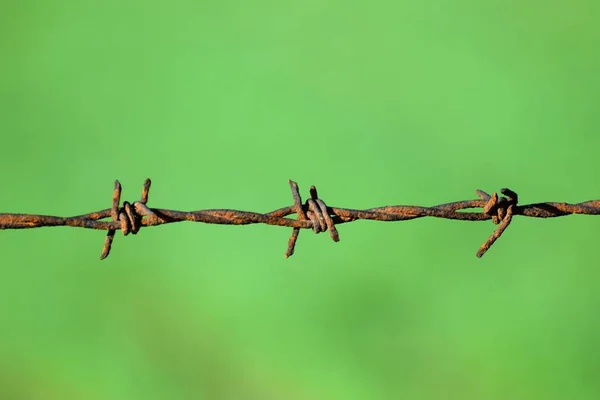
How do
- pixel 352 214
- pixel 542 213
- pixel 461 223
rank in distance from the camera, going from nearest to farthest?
pixel 352 214 → pixel 542 213 → pixel 461 223

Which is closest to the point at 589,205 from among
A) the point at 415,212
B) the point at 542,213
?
the point at 542,213

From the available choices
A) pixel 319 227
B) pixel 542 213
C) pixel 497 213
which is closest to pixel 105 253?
pixel 319 227

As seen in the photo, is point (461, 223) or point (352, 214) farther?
point (461, 223)

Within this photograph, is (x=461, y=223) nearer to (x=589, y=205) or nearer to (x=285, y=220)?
(x=589, y=205)

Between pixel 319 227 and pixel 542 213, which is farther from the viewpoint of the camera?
pixel 542 213

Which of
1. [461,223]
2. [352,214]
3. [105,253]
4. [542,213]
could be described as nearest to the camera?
[105,253]

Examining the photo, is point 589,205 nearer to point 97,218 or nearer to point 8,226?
point 97,218
